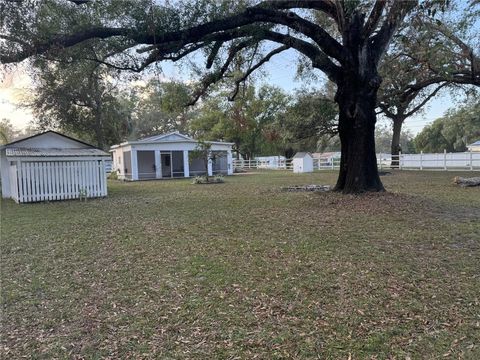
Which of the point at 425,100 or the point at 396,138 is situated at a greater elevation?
the point at 425,100

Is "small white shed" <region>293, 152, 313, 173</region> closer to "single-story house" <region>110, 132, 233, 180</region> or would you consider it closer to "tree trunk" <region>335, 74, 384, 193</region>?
"single-story house" <region>110, 132, 233, 180</region>

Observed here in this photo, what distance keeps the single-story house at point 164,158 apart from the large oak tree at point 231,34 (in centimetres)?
1055

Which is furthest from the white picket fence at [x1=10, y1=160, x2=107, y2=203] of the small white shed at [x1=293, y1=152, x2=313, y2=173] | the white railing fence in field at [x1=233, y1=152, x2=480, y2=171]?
the white railing fence in field at [x1=233, y1=152, x2=480, y2=171]

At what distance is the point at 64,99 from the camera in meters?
21.0

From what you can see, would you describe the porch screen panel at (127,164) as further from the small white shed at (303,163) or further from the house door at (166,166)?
the small white shed at (303,163)

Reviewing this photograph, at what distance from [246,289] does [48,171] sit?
1038 centimetres

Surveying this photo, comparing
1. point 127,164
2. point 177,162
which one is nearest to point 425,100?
point 177,162

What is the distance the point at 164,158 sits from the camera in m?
27.3

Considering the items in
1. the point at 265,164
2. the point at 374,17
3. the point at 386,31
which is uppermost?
the point at 374,17

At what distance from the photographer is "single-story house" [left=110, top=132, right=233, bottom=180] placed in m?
22.9

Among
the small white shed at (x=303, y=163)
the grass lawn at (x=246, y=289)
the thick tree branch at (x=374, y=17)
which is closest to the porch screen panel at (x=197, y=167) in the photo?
the small white shed at (x=303, y=163)

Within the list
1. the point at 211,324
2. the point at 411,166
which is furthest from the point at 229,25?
the point at 411,166

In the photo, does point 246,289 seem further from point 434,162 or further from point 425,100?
point 434,162

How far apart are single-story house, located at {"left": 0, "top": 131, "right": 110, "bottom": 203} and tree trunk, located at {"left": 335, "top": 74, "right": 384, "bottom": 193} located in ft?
27.6
